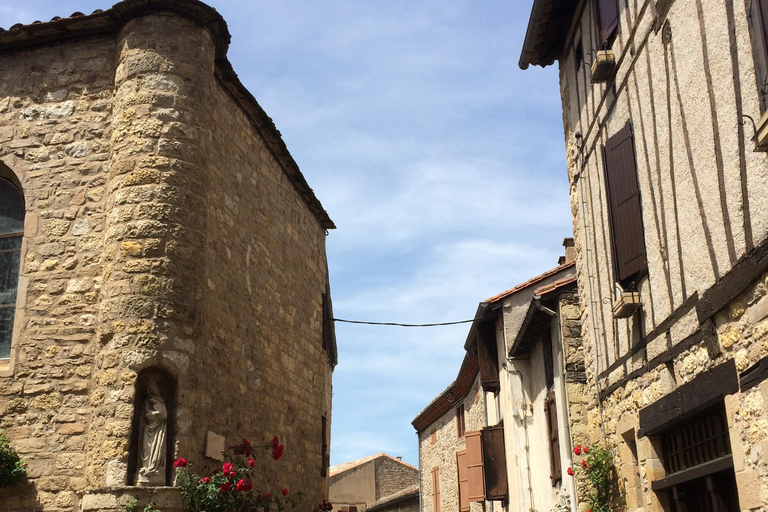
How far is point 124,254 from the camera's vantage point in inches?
298

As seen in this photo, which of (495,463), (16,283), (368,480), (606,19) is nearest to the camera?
(606,19)

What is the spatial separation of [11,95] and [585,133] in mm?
6044

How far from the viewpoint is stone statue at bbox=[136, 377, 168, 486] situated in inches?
272

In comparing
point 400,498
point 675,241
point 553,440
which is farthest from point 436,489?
point 675,241

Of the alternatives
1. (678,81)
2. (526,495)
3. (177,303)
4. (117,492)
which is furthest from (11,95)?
(526,495)

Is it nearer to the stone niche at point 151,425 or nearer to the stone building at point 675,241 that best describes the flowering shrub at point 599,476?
the stone building at point 675,241

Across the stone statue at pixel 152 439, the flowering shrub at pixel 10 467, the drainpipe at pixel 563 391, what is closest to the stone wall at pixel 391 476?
the drainpipe at pixel 563 391

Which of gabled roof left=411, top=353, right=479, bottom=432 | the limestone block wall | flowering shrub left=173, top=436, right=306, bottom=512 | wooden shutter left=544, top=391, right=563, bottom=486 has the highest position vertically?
gabled roof left=411, top=353, right=479, bottom=432

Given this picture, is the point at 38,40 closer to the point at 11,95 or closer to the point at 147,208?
the point at 11,95

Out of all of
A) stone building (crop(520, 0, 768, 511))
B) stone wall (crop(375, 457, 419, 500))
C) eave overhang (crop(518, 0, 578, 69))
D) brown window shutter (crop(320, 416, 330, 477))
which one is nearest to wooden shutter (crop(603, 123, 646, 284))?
stone building (crop(520, 0, 768, 511))

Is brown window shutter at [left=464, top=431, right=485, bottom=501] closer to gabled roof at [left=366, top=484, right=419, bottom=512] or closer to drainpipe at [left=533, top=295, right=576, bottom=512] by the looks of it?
drainpipe at [left=533, top=295, right=576, bottom=512]

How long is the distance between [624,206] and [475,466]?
8.09m

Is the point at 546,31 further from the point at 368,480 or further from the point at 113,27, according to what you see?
the point at 368,480

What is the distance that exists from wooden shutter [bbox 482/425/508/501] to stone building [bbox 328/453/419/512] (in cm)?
1910
